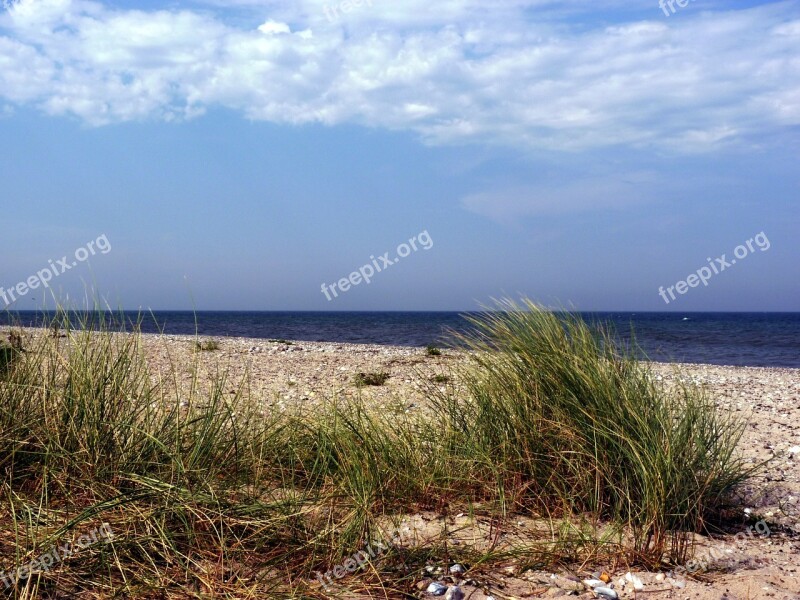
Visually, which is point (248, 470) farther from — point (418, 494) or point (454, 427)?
point (454, 427)

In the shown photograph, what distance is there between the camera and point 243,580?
264 cm

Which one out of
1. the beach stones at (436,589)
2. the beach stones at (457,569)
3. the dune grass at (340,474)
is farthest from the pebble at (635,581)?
the beach stones at (436,589)

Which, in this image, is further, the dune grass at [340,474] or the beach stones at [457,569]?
the beach stones at [457,569]

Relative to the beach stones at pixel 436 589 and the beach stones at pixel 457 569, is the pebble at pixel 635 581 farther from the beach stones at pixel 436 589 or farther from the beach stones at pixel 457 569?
the beach stones at pixel 436 589

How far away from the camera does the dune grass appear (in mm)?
2762

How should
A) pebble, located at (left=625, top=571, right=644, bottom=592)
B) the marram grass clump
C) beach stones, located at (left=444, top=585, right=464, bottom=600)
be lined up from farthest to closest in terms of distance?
the marram grass clump < pebble, located at (left=625, top=571, right=644, bottom=592) < beach stones, located at (left=444, top=585, right=464, bottom=600)

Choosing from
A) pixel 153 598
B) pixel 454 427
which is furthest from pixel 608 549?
pixel 153 598

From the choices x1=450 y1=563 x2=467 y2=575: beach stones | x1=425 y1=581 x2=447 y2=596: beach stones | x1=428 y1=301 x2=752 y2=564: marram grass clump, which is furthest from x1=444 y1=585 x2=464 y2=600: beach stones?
x1=428 y1=301 x2=752 y2=564: marram grass clump

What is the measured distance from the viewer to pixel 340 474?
150 inches

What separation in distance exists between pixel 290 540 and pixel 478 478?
126 centimetres

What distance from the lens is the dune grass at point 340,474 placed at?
2762mm

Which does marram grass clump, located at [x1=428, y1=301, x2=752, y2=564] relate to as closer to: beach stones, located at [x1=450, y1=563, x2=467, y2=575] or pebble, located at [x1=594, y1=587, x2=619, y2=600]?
pebble, located at [x1=594, y1=587, x2=619, y2=600]

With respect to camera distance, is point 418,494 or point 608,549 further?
point 418,494

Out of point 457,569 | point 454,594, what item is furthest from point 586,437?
point 454,594
